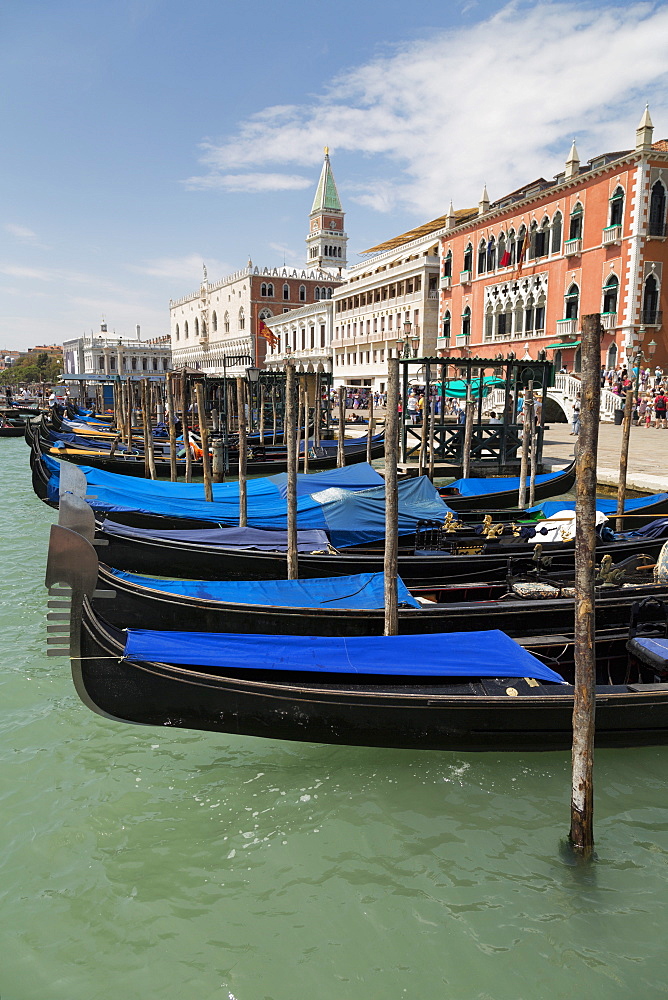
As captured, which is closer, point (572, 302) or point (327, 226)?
point (572, 302)

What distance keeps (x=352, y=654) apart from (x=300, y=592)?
5.05 feet

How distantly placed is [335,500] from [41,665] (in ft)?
11.9

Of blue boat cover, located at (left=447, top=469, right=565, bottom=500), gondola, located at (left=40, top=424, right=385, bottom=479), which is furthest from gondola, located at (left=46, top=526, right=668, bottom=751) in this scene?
gondola, located at (left=40, top=424, right=385, bottom=479)

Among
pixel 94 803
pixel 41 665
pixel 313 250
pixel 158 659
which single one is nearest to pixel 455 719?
pixel 158 659

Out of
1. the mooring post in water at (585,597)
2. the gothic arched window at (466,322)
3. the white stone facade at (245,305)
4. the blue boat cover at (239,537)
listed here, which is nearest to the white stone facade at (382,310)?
the gothic arched window at (466,322)

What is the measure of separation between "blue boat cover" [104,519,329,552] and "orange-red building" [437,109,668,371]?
55.4 feet

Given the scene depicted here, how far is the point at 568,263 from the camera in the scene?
23391 mm

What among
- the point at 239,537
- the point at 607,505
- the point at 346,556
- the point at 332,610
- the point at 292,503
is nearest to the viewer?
the point at 332,610

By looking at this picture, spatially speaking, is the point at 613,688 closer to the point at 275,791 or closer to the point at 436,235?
the point at 275,791

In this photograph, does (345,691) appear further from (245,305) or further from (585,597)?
(245,305)

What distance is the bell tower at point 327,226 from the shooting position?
61906 millimetres

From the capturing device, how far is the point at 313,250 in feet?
210

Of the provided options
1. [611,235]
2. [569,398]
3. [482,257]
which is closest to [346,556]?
[569,398]

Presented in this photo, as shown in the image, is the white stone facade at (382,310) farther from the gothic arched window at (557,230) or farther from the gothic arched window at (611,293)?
the gothic arched window at (611,293)
